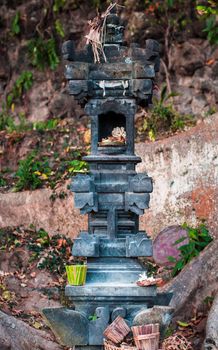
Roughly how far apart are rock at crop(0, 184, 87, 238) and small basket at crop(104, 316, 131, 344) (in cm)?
575

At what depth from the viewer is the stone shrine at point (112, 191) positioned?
853 centimetres

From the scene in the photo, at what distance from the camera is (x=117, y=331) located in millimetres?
8250

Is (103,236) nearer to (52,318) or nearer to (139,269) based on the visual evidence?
(139,269)

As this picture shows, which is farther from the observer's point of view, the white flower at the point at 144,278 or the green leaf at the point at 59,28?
the green leaf at the point at 59,28

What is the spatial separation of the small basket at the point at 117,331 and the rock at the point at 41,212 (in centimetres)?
575

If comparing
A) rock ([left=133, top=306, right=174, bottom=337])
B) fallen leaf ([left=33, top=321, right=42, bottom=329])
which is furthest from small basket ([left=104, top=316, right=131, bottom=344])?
fallen leaf ([left=33, top=321, right=42, bottom=329])

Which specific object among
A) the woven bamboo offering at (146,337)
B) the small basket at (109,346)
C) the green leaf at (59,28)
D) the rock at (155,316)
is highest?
the green leaf at (59,28)

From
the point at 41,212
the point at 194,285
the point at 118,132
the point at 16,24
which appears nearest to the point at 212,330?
the point at 194,285

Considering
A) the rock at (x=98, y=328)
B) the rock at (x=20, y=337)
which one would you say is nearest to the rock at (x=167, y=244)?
the rock at (x=20, y=337)

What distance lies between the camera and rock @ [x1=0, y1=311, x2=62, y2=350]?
10.5m

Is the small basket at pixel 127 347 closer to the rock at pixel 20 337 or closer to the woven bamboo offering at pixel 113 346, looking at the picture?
the woven bamboo offering at pixel 113 346

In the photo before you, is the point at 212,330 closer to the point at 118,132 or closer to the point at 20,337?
the point at 20,337

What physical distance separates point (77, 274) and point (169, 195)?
545 cm

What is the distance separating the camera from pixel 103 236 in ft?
29.1
